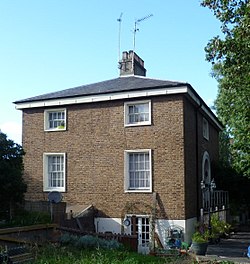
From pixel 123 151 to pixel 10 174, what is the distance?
702cm

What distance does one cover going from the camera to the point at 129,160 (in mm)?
21484

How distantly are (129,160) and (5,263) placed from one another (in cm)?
1241

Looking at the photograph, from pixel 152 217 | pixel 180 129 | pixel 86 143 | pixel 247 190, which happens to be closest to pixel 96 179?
pixel 86 143

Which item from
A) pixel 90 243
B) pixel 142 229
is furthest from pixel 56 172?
pixel 90 243

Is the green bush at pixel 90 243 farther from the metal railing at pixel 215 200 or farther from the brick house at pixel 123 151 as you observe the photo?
the metal railing at pixel 215 200

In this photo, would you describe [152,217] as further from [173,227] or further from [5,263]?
[5,263]

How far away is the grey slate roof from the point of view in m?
21.0

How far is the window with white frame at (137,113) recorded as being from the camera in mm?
21156

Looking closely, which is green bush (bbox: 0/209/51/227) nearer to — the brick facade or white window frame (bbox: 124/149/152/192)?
the brick facade

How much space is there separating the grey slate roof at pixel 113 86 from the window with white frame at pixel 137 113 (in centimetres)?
88

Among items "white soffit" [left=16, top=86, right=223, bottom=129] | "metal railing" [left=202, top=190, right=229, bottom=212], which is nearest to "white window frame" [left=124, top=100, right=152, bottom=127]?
"white soffit" [left=16, top=86, right=223, bottom=129]

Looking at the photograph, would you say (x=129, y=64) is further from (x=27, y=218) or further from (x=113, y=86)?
(x=27, y=218)

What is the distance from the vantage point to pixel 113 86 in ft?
74.9

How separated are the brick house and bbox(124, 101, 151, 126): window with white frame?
5 cm
